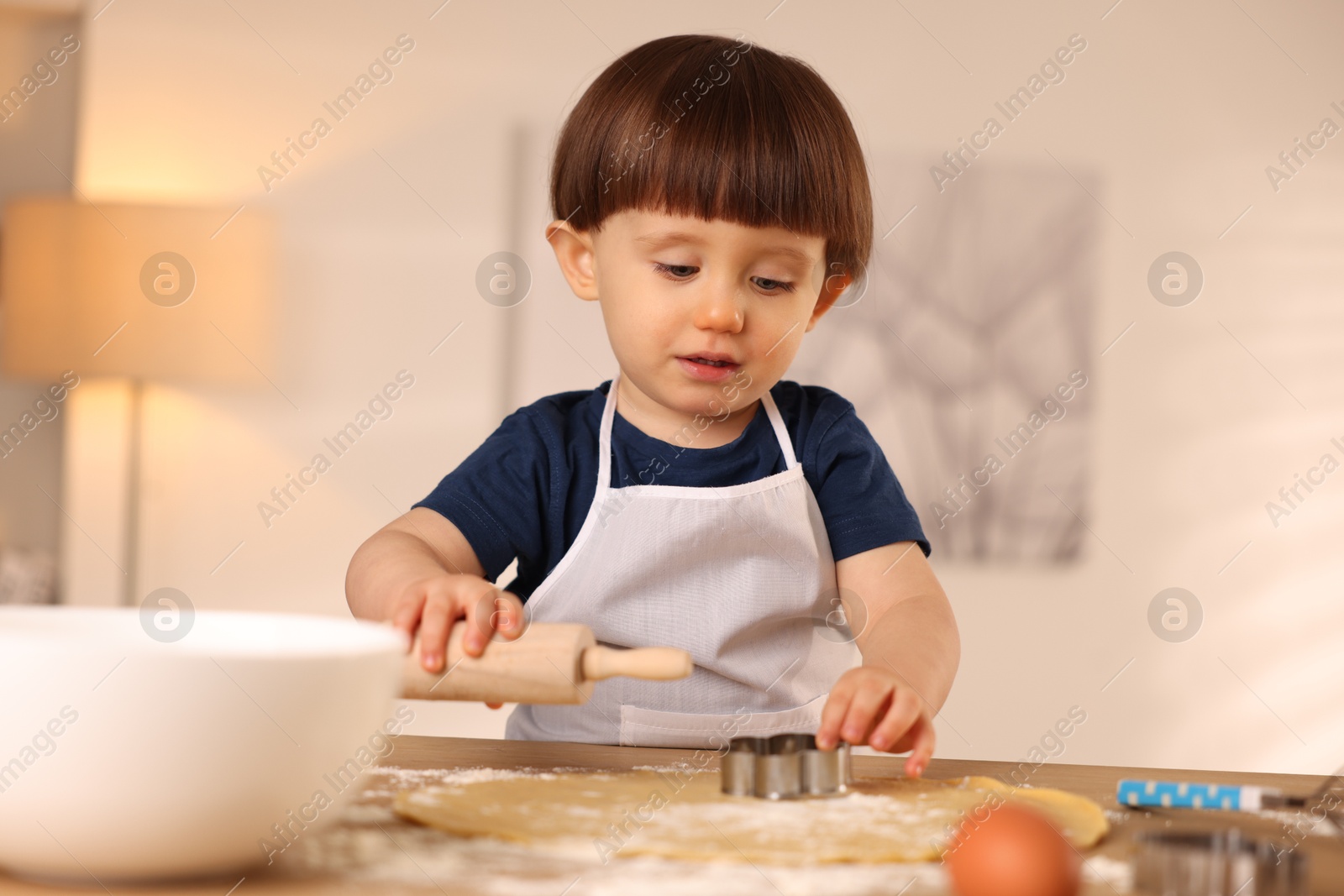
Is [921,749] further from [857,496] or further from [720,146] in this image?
[720,146]

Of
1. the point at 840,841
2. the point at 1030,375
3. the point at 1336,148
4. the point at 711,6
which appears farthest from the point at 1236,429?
the point at 840,841

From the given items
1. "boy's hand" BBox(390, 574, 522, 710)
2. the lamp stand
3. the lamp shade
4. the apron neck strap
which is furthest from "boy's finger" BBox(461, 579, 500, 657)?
the lamp stand

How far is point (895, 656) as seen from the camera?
0.82 meters

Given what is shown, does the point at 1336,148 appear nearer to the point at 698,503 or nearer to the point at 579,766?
the point at 698,503

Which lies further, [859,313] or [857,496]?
[859,313]

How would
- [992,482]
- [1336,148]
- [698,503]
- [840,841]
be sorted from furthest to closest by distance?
1. [1336,148]
2. [992,482]
3. [698,503]
4. [840,841]

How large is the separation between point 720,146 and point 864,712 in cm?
49

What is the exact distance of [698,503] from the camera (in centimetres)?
99

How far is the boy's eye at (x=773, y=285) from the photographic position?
0.95m

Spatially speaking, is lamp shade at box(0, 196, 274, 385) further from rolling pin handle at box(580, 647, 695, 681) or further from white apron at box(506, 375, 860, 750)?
rolling pin handle at box(580, 647, 695, 681)

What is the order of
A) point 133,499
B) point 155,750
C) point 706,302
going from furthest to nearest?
point 133,499 < point 706,302 < point 155,750

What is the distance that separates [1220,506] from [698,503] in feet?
7.84

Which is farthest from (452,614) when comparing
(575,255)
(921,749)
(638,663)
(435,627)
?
(575,255)

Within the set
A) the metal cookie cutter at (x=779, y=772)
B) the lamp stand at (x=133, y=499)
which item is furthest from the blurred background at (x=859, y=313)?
the metal cookie cutter at (x=779, y=772)
